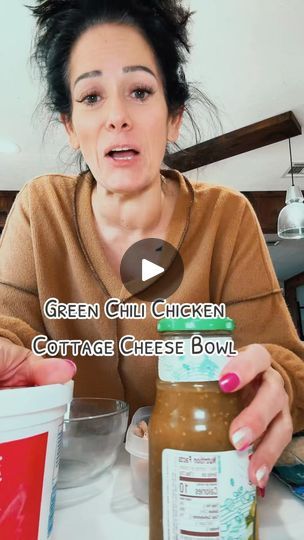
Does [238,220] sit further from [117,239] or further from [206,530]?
[206,530]

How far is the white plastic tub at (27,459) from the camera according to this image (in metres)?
0.24

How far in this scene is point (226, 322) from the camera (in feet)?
0.91

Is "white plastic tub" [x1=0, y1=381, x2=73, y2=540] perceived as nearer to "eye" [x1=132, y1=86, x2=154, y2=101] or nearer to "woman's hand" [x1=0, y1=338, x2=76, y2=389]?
"woman's hand" [x1=0, y1=338, x2=76, y2=389]

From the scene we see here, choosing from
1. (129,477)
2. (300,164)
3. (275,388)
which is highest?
(300,164)

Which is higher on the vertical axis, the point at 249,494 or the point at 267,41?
the point at 267,41

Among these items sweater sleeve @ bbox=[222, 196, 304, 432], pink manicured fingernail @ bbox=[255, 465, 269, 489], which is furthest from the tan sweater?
pink manicured fingernail @ bbox=[255, 465, 269, 489]

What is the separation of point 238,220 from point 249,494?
38cm

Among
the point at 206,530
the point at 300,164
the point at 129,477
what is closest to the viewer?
the point at 206,530

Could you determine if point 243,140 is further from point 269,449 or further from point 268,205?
point 269,449

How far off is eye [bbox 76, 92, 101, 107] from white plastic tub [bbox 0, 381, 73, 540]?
36cm

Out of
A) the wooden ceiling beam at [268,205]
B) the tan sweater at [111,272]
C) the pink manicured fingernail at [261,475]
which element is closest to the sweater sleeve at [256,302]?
the tan sweater at [111,272]

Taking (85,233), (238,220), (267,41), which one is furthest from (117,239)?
(267,41)

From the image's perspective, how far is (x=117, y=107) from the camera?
0.48 m

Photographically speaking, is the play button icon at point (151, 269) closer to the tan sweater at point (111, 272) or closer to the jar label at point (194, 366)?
the tan sweater at point (111, 272)
